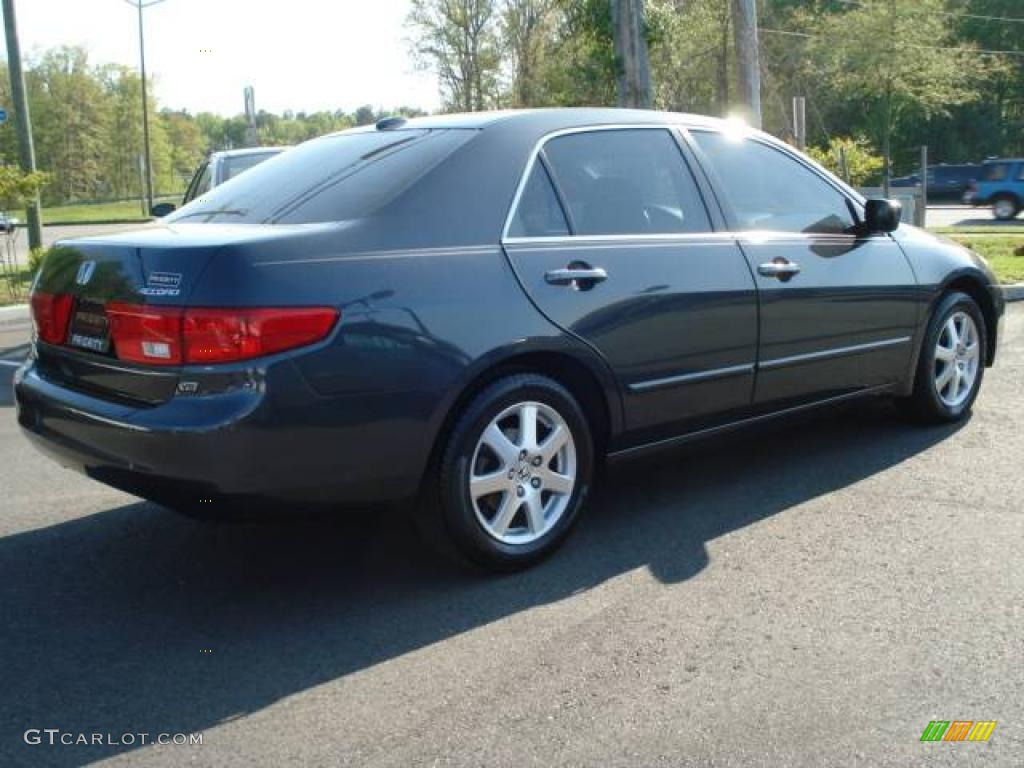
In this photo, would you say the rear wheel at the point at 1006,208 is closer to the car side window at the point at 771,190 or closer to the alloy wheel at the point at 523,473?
the car side window at the point at 771,190

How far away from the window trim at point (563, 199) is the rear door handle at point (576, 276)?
12 cm

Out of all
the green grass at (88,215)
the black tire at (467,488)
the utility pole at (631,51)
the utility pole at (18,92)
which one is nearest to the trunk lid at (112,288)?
the black tire at (467,488)

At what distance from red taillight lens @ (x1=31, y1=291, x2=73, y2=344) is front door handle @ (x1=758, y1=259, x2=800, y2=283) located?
108 inches

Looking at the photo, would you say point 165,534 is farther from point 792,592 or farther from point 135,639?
point 792,592

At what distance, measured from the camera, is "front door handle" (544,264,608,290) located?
3.85 m

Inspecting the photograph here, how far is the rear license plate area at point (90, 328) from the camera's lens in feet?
11.5

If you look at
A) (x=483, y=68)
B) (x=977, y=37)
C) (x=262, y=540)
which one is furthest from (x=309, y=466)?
(x=977, y=37)

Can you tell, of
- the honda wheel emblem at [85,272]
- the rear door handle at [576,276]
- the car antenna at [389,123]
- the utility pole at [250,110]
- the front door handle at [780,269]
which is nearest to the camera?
the honda wheel emblem at [85,272]

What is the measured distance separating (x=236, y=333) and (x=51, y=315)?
104 cm

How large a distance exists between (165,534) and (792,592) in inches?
96.7

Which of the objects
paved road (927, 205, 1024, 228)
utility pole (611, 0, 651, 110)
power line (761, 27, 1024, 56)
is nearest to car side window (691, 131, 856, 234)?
utility pole (611, 0, 651, 110)

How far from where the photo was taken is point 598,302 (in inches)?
155

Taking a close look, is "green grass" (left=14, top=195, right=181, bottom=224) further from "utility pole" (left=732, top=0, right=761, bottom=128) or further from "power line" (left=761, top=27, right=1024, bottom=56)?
"utility pole" (left=732, top=0, right=761, bottom=128)

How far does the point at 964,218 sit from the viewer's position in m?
32.8
